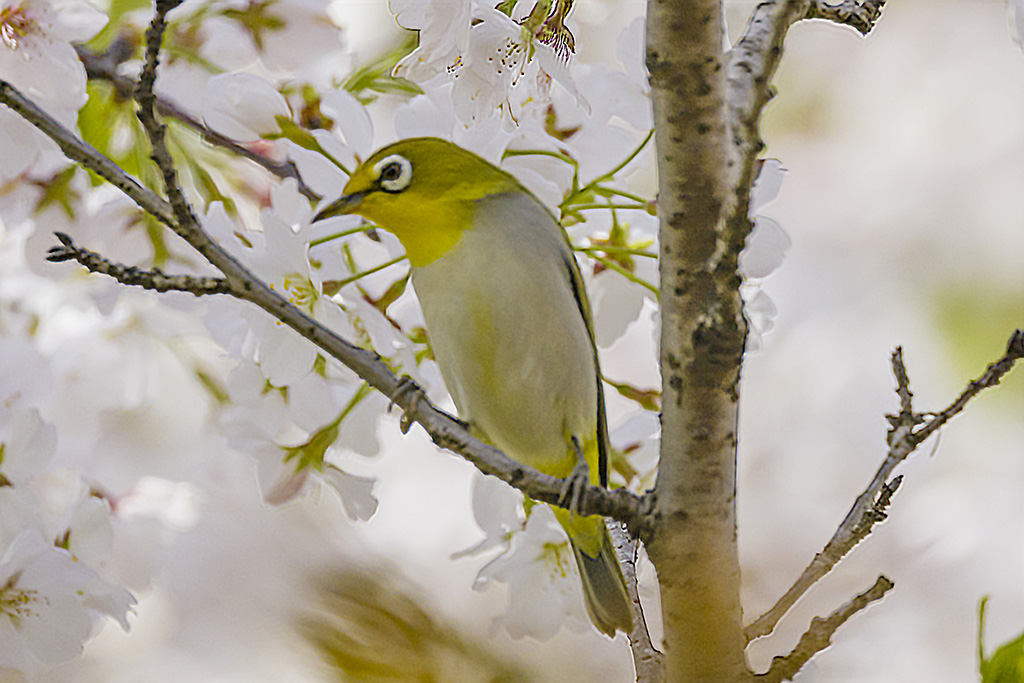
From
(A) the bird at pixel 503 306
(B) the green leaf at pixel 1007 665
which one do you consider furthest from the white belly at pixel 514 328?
(B) the green leaf at pixel 1007 665

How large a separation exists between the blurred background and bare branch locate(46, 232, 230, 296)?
1.05ft

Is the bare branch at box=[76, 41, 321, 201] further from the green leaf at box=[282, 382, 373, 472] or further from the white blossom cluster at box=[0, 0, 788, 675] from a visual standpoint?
the green leaf at box=[282, 382, 373, 472]

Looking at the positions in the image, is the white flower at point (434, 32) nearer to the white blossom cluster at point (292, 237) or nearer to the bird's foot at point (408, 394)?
the white blossom cluster at point (292, 237)

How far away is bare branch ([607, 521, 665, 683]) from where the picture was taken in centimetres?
38

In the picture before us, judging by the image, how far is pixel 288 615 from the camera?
1.49 ft

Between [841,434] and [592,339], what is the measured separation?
1.49 feet

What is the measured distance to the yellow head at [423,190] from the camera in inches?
16.5

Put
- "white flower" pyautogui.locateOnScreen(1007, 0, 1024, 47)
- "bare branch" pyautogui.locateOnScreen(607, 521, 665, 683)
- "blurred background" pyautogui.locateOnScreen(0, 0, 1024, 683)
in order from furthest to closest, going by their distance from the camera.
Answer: "blurred background" pyautogui.locateOnScreen(0, 0, 1024, 683), "bare branch" pyautogui.locateOnScreen(607, 521, 665, 683), "white flower" pyautogui.locateOnScreen(1007, 0, 1024, 47)

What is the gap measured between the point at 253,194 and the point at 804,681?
383mm

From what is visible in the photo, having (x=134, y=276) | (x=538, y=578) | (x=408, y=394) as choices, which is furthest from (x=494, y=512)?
(x=134, y=276)

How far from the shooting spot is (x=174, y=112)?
0.46 meters

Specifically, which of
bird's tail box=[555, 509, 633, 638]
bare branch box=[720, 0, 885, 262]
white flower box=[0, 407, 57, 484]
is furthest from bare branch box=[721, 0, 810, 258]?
white flower box=[0, 407, 57, 484]

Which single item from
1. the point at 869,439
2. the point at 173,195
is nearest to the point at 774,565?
the point at 869,439

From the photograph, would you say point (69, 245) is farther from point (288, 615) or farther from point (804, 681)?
point (804, 681)
